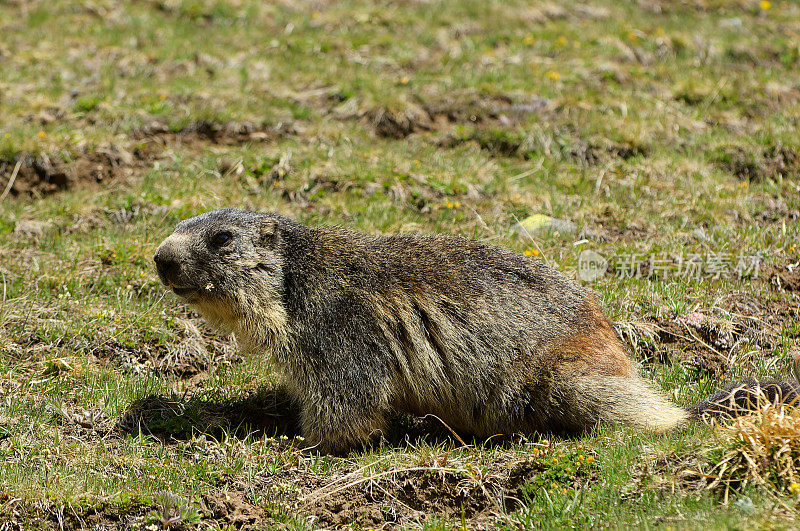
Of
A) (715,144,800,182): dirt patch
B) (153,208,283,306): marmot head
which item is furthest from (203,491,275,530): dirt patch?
(715,144,800,182): dirt patch

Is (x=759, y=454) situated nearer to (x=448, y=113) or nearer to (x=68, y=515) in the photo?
(x=68, y=515)

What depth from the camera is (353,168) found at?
9.45 m

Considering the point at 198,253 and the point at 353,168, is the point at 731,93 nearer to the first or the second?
the point at 353,168

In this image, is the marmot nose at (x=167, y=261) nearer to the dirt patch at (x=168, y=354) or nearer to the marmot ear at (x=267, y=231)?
the marmot ear at (x=267, y=231)

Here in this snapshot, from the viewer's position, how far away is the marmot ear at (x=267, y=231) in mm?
6312

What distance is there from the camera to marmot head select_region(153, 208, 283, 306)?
19.7 ft

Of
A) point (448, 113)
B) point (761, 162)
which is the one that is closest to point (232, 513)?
point (448, 113)

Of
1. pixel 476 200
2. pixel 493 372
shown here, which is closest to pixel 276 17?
pixel 476 200

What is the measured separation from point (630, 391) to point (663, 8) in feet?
38.3

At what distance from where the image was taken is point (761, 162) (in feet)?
32.6

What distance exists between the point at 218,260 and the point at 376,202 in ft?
10.6

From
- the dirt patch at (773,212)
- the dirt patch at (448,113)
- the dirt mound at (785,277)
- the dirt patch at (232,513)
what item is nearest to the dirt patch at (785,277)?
the dirt mound at (785,277)

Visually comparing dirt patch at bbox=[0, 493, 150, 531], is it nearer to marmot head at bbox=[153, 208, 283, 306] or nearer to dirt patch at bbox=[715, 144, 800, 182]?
marmot head at bbox=[153, 208, 283, 306]

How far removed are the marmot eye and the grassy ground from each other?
136cm
